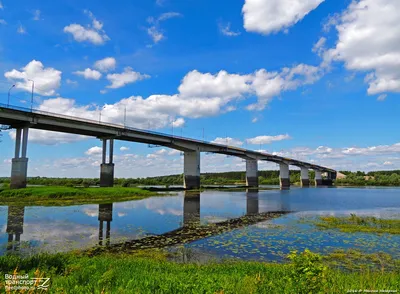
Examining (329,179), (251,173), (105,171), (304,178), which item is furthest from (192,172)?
(329,179)

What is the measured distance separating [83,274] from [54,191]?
42.5m

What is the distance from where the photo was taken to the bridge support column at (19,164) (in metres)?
47.2

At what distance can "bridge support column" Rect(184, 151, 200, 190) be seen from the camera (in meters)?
86.8

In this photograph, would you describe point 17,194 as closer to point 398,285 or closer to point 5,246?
point 5,246

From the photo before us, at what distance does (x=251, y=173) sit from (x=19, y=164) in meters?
87.2

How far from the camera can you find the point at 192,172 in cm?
8700

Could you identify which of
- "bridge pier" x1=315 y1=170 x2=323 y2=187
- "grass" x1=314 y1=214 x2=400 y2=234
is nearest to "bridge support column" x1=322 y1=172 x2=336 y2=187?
"bridge pier" x1=315 y1=170 x2=323 y2=187

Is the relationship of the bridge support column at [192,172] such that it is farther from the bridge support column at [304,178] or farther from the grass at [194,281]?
the bridge support column at [304,178]

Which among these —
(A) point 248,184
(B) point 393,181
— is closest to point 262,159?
(A) point 248,184

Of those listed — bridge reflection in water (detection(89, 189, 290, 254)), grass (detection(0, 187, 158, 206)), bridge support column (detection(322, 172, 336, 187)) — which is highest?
bridge support column (detection(322, 172, 336, 187))

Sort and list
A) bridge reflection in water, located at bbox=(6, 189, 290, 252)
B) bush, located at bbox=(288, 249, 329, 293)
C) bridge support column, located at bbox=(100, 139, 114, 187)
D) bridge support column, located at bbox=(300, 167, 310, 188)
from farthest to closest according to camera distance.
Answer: bridge support column, located at bbox=(300, 167, 310, 188), bridge support column, located at bbox=(100, 139, 114, 187), bridge reflection in water, located at bbox=(6, 189, 290, 252), bush, located at bbox=(288, 249, 329, 293)

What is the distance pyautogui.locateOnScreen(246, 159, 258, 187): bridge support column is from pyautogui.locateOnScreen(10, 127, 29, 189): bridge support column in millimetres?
85127

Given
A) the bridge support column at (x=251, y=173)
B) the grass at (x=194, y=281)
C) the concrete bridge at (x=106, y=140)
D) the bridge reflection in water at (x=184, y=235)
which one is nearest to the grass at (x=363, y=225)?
the bridge reflection in water at (x=184, y=235)

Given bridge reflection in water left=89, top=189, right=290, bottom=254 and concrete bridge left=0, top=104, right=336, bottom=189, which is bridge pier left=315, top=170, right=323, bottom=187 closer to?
concrete bridge left=0, top=104, right=336, bottom=189
